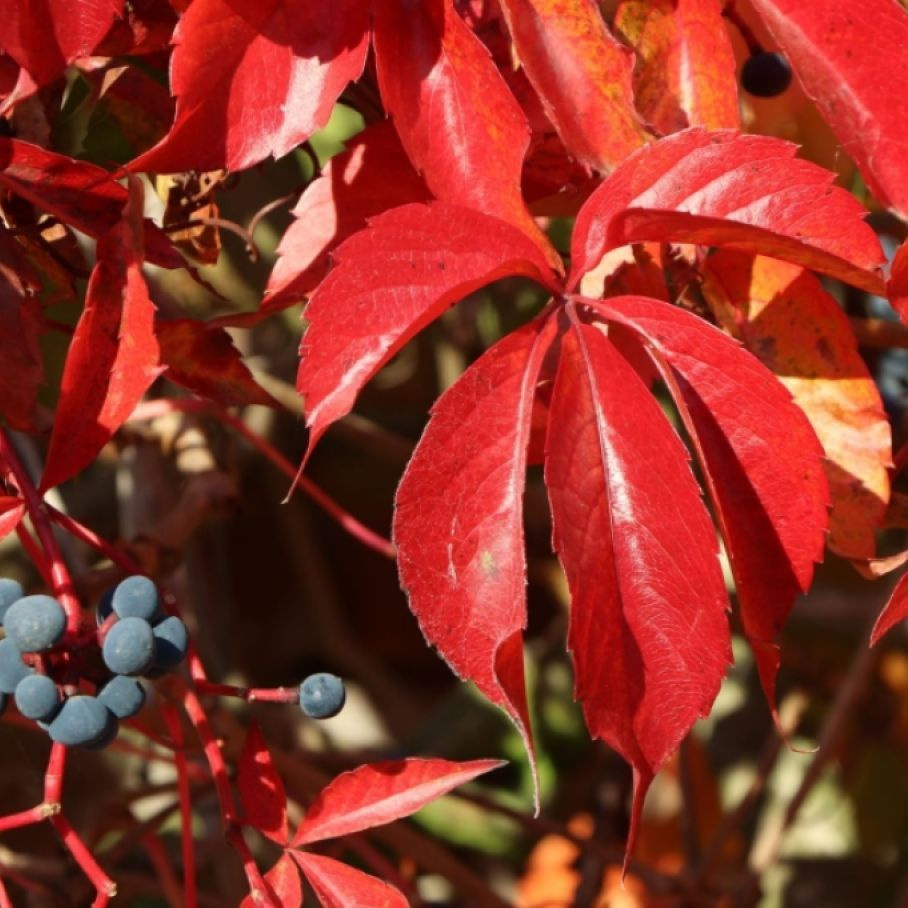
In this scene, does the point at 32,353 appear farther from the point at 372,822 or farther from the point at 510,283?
the point at 510,283

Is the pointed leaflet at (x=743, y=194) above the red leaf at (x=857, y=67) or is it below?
below

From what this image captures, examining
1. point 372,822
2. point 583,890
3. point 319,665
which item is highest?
point 372,822

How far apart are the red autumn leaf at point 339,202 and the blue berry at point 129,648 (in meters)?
0.18

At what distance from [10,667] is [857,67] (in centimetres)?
48

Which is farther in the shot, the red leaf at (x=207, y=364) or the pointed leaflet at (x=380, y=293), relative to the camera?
the red leaf at (x=207, y=364)

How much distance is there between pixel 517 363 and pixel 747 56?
1.39 ft

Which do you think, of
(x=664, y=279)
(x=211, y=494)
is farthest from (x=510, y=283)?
(x=664, y=279)

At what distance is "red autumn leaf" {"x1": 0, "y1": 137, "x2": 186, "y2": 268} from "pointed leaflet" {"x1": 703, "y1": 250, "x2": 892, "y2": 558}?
0.94 feet

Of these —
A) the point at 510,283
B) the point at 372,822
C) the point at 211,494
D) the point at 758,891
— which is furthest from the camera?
the point at 510,283

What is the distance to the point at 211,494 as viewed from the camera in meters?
1.03

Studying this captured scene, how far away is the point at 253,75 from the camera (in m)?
0.61

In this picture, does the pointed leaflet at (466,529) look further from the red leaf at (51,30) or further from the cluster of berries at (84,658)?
the red leaf at (51,30)

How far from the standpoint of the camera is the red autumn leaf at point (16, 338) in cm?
64

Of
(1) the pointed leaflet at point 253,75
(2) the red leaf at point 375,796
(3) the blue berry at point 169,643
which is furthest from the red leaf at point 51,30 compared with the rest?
(2) the red leaf at point 375,796
